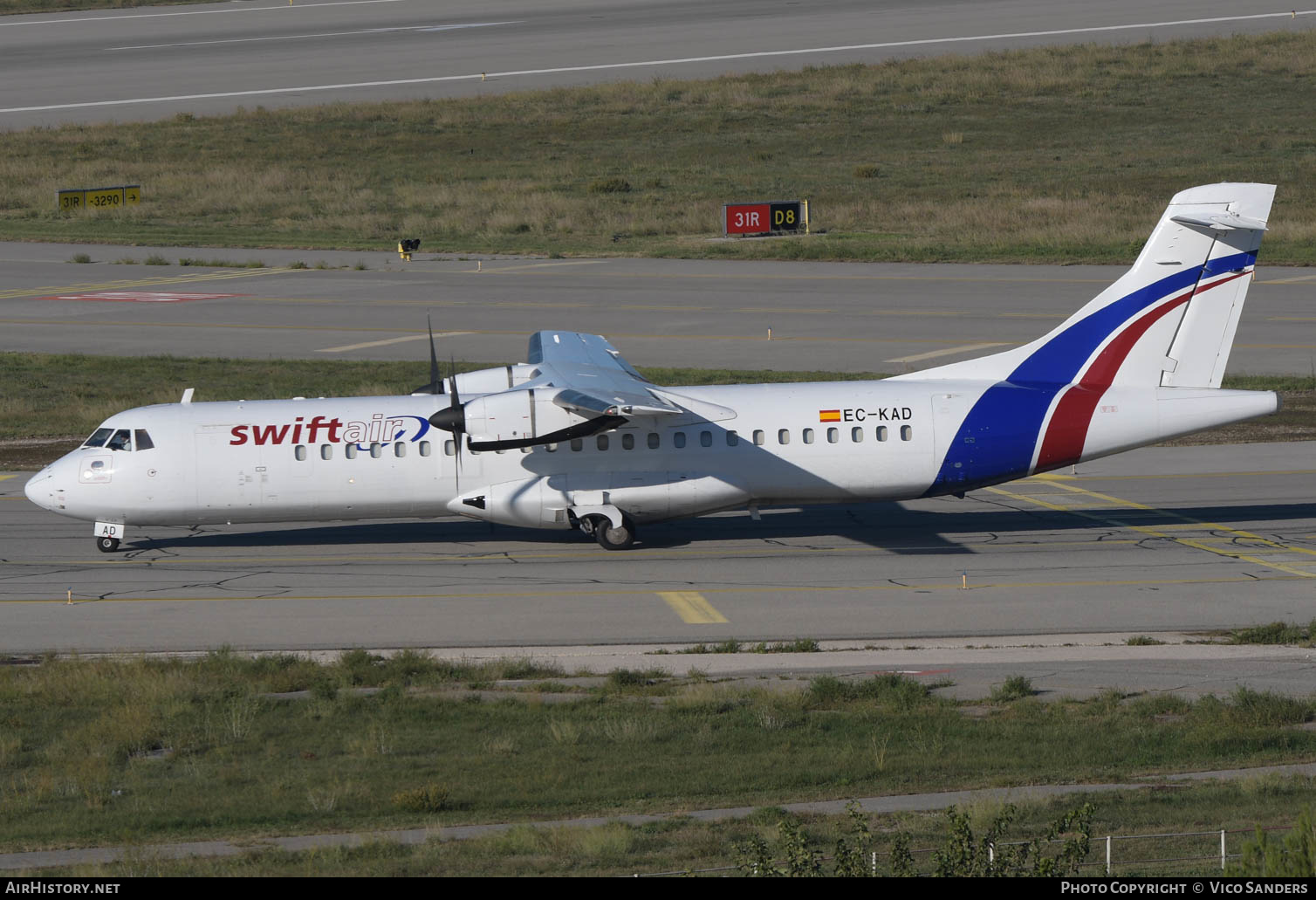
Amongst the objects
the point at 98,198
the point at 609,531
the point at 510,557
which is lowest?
the point at 510,557

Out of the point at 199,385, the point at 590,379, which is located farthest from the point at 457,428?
the point at 199,385

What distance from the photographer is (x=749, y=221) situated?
6494cm

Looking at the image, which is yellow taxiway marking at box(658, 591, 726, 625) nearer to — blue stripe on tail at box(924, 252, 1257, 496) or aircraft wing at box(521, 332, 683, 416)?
aircraft wing at box(521, 332, 683, 416)

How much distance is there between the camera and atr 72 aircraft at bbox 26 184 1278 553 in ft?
92.6

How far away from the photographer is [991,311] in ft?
164

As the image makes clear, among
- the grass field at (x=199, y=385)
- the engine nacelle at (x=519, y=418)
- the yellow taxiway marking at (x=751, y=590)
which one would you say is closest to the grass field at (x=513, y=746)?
the yellow taxiway marking at (x=751, y=590)

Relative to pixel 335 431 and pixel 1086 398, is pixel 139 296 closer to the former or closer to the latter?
pixel 335 431

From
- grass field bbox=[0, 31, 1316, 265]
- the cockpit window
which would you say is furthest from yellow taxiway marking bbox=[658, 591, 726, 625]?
grass field bbox=[0, 31, 1316, 265]

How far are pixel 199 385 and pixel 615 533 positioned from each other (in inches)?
Answer: 756

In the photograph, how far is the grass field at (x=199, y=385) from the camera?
3844 centimetres

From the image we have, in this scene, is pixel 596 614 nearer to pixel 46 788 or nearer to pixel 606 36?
pixel 46 788

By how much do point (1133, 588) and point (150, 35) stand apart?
107837mm

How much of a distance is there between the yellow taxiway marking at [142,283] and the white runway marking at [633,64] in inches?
1535

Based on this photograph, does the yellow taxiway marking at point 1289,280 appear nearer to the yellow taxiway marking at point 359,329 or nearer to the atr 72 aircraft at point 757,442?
the yellow taxiway marking at point 359,329
